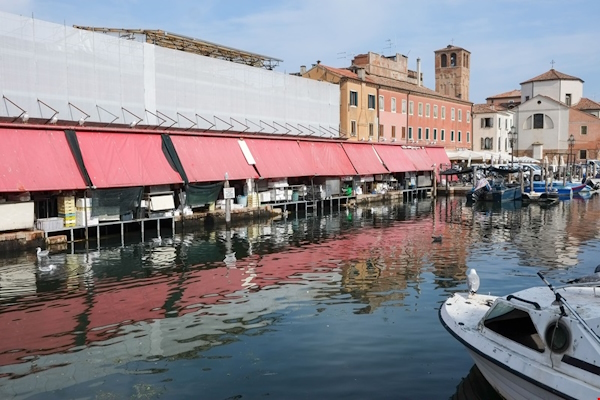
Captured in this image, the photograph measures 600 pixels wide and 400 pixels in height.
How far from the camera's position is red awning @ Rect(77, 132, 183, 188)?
26969 mm

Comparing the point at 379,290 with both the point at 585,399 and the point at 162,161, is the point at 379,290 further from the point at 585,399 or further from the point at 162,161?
the point at 162,161

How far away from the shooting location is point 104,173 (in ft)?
88.8

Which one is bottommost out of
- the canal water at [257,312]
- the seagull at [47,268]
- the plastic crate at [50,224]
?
the canal water at [257,312]

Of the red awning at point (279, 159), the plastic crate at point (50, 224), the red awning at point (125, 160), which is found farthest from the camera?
the red awning at point (279, 159)

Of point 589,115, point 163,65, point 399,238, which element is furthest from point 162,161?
point 589,115

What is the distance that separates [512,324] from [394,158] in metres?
43.8

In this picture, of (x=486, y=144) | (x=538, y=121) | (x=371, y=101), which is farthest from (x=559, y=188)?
(x=538, y=121)

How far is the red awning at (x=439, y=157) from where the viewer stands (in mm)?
58844

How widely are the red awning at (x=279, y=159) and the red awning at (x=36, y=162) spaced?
1319 centimetres

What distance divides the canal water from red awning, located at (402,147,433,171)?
26666 millimetres

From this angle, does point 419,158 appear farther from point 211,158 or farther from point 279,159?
point 211,158

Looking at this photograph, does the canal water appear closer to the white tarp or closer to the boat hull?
the boat hull

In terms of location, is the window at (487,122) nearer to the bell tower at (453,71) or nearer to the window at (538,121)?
the bell tower at (453,71)

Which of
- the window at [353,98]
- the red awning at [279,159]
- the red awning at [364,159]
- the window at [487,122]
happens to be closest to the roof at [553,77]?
the window at [487,122]
